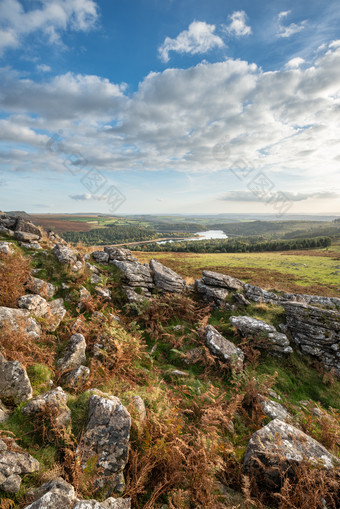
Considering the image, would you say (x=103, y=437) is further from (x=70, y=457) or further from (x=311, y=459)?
(x=311, y=459)

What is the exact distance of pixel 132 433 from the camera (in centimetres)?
502

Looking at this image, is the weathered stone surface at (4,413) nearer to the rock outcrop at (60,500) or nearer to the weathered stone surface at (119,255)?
the rock outcrop at (60,500)

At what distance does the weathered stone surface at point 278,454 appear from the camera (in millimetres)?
4980

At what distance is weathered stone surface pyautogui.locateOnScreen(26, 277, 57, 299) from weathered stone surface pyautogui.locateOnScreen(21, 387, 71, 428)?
5868 millimetres

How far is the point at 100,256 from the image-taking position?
51.4 ft

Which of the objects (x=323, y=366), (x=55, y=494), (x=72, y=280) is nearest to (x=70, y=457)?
(x=55, y=494)

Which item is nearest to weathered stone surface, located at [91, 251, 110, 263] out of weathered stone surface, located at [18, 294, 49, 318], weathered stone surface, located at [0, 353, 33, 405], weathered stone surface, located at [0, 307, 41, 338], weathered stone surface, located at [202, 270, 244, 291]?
weathered stone surface, located at [18, 294, 49, 318]

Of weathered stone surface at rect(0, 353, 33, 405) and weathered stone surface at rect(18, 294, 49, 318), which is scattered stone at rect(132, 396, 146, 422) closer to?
weathered stone surface at rect(0, 353, 33, 405)

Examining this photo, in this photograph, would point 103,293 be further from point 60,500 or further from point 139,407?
point 60,500

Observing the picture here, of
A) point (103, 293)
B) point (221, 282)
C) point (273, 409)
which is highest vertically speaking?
point (103, 293)

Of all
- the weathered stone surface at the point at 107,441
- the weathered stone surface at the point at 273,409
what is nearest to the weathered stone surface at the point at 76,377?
the weathered stone surface at the point at 107,441

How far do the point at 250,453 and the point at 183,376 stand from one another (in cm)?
371

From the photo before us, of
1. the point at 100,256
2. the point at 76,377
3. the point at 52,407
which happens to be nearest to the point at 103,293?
the point at 100,256

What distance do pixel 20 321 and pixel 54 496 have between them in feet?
17.0
